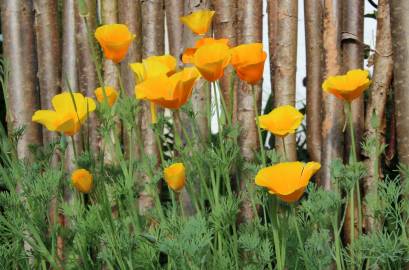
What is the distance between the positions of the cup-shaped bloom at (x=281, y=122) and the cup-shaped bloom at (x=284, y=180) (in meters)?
0.25

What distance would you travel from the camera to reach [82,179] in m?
1.69

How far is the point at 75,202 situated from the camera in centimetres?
182

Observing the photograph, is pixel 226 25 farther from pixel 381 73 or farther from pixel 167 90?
pixel 167 90

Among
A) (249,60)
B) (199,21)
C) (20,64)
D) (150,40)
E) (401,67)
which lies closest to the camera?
(249,60)

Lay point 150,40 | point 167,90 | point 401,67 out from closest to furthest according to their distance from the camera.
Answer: point 167,90
point 401,67
point 150,40

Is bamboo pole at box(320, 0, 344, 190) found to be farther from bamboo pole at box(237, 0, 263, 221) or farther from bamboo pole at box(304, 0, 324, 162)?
bamboo pole at box(237, 0, 263, 221)

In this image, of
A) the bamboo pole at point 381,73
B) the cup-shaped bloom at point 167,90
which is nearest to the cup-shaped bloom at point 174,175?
the cup-shaped bloom at point 167,90

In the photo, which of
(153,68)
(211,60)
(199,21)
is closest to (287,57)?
(199,21)

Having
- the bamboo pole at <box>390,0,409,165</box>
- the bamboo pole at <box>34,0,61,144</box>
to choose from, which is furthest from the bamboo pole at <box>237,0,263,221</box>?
the bamboo pole at <box>34,0,61,144</box>

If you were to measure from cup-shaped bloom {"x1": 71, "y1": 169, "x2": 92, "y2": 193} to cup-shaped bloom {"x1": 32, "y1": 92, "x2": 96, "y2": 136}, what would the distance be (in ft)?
0.28

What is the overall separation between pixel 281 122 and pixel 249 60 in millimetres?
170

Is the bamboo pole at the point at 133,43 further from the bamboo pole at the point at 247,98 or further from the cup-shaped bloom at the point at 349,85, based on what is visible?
the cup-shaped bloom at the point at 349,85

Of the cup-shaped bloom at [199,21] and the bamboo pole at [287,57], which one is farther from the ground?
the cup-shaped bloom at [199,21]

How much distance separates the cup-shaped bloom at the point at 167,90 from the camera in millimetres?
1548
